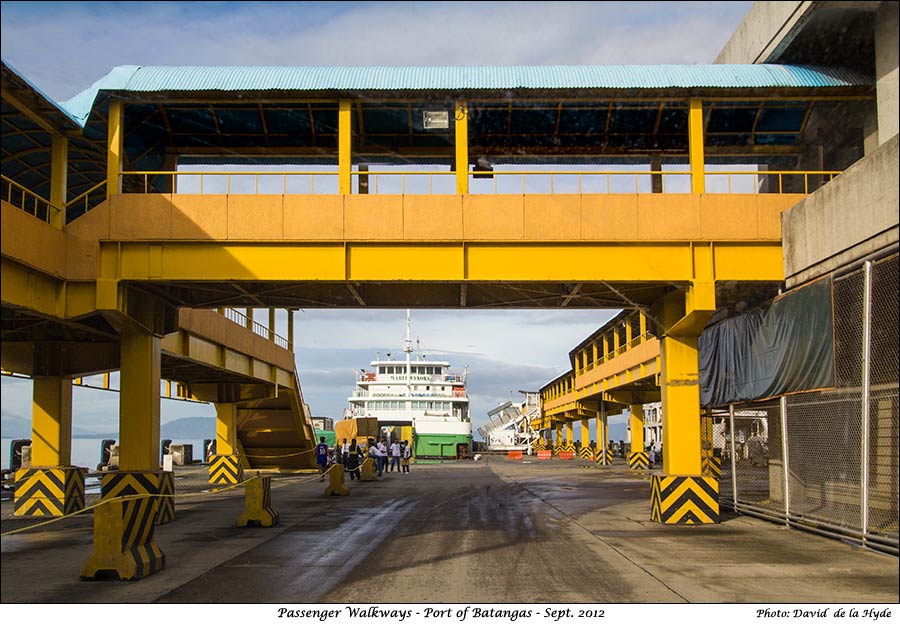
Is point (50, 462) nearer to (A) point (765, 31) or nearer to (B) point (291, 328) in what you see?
(B) point (291, 328)

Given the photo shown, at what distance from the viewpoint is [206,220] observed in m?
18.5

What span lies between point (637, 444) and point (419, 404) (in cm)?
3450

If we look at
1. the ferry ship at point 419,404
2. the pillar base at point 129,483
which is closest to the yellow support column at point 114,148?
the pillar base at point 129,483

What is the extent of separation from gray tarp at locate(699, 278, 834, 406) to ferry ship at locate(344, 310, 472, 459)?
55.8m

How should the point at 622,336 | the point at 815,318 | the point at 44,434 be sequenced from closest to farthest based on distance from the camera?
the point at 815,318
the point at 44,434
the point at 622,336

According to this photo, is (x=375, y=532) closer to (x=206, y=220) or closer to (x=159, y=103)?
(x=206, y=220)

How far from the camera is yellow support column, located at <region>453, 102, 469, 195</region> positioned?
744 inches

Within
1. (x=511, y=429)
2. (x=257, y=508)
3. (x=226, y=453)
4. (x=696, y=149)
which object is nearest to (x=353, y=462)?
(x=226, y=453)

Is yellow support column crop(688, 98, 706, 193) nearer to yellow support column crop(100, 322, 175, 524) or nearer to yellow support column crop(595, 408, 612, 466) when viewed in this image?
yellow support column crop(100, 322, 175, 524)

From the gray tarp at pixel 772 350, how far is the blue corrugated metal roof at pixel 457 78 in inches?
208

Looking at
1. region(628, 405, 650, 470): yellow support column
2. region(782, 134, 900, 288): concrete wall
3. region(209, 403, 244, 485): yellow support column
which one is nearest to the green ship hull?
A: region(628, 405, 650, 470): yellow support column

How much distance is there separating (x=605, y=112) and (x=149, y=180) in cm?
1368

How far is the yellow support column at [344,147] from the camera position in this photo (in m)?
18.8

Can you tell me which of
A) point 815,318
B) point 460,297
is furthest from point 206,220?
point 815,318
